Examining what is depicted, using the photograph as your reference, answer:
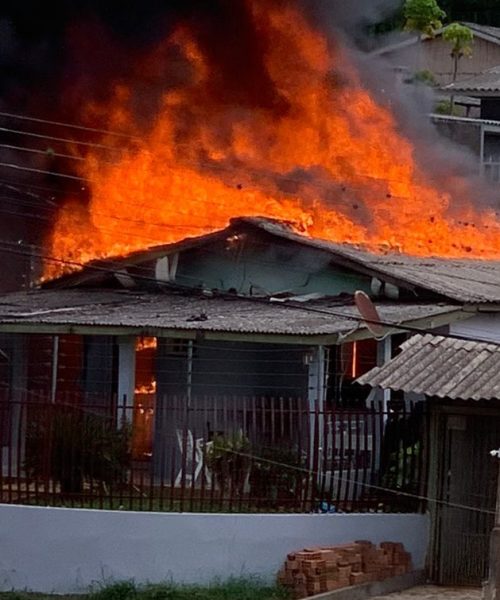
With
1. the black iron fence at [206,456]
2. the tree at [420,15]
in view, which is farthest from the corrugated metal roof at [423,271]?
the tree at [420,15]

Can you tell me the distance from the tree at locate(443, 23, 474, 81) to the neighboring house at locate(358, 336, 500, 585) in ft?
99.1

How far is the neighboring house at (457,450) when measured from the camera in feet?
54.5

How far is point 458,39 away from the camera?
46.3 meters

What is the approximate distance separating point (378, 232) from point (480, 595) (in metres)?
10.6

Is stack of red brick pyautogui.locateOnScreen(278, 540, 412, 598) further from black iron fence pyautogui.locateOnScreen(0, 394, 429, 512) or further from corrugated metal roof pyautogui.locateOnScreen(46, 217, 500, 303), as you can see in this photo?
corrugated metal roof pyautogui.locateOnScreen(46, 217, 500, 303)

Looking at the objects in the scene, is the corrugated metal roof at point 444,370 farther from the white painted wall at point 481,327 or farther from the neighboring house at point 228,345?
the white painted wall at point 481,327

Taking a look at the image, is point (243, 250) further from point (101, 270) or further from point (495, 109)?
point (495, 109)

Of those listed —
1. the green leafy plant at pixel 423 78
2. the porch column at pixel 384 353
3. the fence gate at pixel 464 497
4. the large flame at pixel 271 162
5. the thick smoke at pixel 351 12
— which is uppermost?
the green leafy plant at pixel 423 78

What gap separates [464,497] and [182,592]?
3.46 metres

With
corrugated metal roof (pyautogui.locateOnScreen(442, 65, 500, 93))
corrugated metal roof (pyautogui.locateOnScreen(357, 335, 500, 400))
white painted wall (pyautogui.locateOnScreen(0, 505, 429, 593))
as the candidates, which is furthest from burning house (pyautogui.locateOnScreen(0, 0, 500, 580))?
corrugated metal roof (pyautogui.locateOnScreen(442, 65, 500, 93))

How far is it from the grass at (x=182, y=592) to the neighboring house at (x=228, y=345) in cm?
116

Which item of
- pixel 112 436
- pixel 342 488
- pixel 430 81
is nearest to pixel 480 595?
pixel 342 488

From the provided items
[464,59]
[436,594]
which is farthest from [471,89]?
[436,594]

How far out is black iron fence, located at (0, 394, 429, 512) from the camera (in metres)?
17.0
